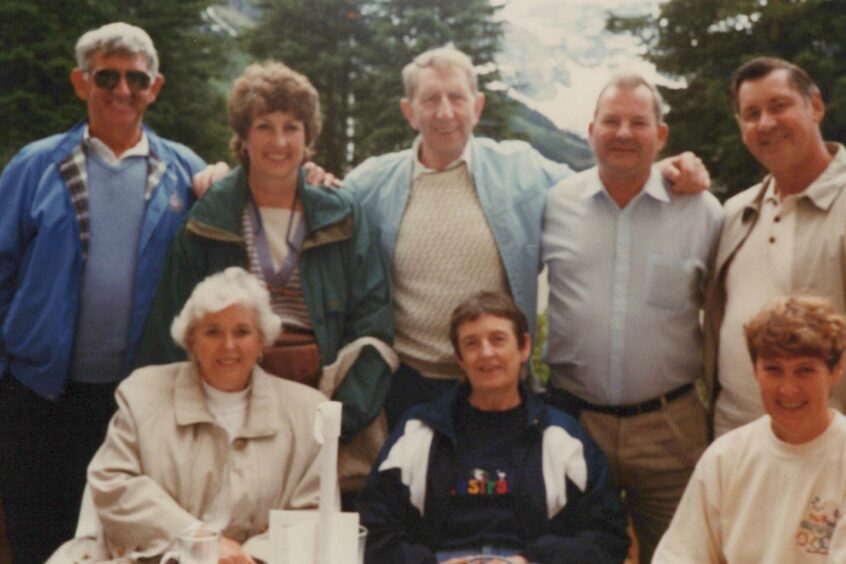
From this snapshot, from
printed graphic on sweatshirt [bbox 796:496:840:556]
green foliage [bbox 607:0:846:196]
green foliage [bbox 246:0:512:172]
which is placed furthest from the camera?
green foliage [bbox 246:0:512:172]

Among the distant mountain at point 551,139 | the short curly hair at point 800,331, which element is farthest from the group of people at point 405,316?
the distant mountain at point 551,139

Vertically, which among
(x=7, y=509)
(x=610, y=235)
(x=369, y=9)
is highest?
(x=369, y=9)

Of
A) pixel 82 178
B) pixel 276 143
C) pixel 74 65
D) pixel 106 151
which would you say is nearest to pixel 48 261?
pixel 82 178

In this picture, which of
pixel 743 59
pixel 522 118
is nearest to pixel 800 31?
pixel 743 59

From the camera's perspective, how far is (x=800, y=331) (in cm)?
274

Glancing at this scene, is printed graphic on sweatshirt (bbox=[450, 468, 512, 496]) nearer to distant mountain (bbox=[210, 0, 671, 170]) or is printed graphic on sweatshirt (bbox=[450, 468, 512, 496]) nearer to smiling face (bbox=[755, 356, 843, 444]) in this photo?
smiling face (bbox=[755, 356, 843, 444])

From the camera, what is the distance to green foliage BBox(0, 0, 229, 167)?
9.07 m

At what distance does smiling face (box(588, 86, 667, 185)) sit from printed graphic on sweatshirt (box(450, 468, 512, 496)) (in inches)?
40.7

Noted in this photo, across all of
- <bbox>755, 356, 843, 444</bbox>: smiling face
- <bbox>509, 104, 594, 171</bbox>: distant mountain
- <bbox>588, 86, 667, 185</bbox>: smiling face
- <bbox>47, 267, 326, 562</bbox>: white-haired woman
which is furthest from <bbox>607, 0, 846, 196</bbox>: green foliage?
<bbox>47, 267, 326, 562</bbox>: white-haired woman

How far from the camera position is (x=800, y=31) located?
25.7 ft

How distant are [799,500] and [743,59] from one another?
5.64 metres

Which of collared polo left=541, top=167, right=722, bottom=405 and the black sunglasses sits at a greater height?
the black sunglasses

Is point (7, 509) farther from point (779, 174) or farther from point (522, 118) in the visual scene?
point (522, 118)

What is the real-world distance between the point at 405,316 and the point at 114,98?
1200 millimetres
